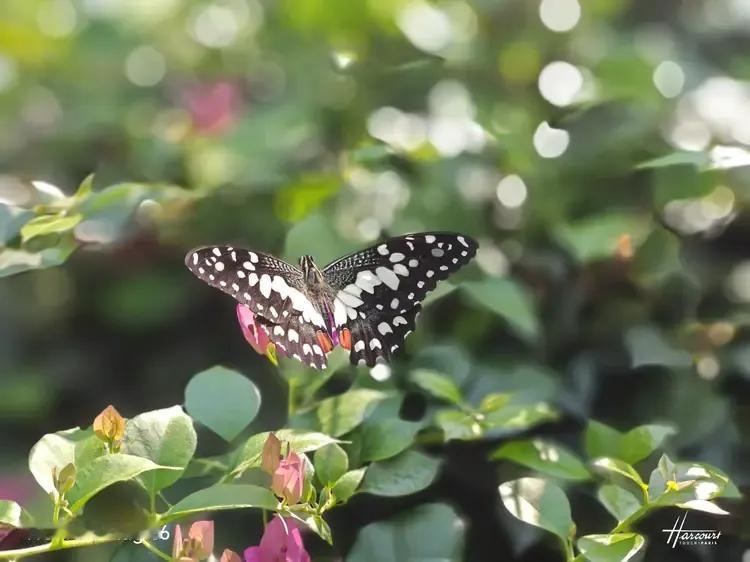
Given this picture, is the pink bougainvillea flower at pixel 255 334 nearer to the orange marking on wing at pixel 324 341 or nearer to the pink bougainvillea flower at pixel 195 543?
the orange marking on wing at pixel 324 341

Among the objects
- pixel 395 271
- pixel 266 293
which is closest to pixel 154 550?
pixel 266 293

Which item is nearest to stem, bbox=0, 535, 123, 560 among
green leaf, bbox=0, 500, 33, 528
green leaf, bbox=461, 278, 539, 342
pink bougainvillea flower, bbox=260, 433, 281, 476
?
green leaf, bbox=0, 500, 33, 528

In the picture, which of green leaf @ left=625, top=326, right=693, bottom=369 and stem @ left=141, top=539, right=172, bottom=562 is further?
green leaf @ left=625, top=326, right=693, bottom=369

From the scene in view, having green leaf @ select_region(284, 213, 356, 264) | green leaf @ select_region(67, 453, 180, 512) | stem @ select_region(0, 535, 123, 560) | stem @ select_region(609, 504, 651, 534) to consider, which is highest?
green leaf @ select_region(284, 213, 356, 264)

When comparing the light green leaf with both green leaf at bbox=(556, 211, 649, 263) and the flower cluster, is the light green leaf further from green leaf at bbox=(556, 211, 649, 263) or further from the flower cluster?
green leaf at bbox=(556, 211, 649, 263)

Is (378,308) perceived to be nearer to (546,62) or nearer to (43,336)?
(43,336)
